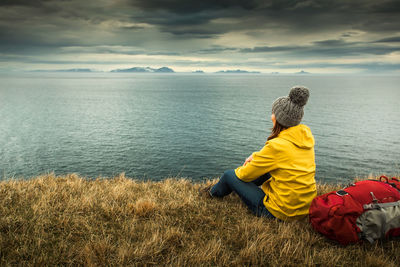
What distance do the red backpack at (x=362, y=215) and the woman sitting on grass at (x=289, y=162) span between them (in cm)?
53

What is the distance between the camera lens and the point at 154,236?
3711 millimetres

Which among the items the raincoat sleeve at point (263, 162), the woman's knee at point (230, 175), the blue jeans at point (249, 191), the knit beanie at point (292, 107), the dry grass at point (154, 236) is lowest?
the dry grass at point (154, 236)

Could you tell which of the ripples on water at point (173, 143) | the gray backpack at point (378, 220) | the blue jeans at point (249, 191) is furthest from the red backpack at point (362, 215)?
the ripples on water at point (173, 143)

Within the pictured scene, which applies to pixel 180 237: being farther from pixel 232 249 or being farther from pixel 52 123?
pixel 52 123

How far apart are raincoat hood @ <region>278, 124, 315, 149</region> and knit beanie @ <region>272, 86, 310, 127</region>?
0.12 metres

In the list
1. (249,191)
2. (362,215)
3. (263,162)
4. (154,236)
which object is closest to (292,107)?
(263,162)

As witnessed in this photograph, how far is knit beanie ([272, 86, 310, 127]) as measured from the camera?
4.11m

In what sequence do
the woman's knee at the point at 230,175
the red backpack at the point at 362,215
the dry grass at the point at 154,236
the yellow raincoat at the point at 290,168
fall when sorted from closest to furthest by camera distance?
the dry grass at the point at 154,236 → the red backpack at the point at 362,215 → the yellow raincoat at the point at 290,168 → the woman's knee at the point at 230,175

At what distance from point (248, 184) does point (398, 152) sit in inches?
1415

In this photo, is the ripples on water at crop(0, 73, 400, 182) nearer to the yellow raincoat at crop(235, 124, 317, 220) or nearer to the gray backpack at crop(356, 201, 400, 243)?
the yellow raincoat at crop(235, 124, 317, 220)

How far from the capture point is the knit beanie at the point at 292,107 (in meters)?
4.11

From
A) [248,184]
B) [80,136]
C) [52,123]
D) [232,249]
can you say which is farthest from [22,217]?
[52,123]

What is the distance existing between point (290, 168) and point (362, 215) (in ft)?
3.89

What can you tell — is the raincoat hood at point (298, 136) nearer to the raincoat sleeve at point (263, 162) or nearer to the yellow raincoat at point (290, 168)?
the yellow raincoat at point (290, 168)
